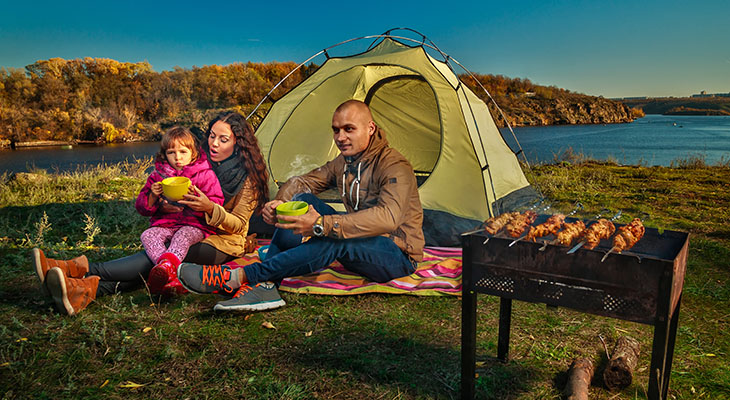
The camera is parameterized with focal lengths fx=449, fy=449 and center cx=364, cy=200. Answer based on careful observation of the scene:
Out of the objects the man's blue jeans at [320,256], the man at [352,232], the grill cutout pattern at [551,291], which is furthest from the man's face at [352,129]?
the grill cutout pattern at [551,291]

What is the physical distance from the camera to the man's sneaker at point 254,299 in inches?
116

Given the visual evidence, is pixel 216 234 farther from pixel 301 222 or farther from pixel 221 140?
pixel 301 222

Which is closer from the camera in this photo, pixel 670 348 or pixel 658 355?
pixel 658 355

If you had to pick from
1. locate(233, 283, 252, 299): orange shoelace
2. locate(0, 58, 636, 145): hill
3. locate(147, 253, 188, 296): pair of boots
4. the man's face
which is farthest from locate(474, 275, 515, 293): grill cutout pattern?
locate(0, 58, 636, 145): hill

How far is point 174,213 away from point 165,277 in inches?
24.1

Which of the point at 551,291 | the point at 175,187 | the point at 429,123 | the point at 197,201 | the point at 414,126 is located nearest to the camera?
the point at 551,291

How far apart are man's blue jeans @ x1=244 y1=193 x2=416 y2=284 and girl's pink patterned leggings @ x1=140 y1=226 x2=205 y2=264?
52cm

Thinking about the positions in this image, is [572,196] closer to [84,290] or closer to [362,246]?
[362,246]

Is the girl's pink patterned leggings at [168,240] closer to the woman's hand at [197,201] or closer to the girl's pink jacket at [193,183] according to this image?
the girl's pink jacket at [193,183]

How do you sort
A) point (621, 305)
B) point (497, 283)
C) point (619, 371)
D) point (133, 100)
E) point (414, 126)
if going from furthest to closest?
point (133, 100) → point (414, 126) → point (619, 371) → point (497, 283) → point (621, 305)

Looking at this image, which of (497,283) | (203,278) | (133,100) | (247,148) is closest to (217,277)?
(203,278)

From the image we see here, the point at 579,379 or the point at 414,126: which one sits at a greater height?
the point at 414,126

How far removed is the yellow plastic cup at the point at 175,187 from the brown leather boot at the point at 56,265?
2.60ft

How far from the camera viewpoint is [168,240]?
339 cm
